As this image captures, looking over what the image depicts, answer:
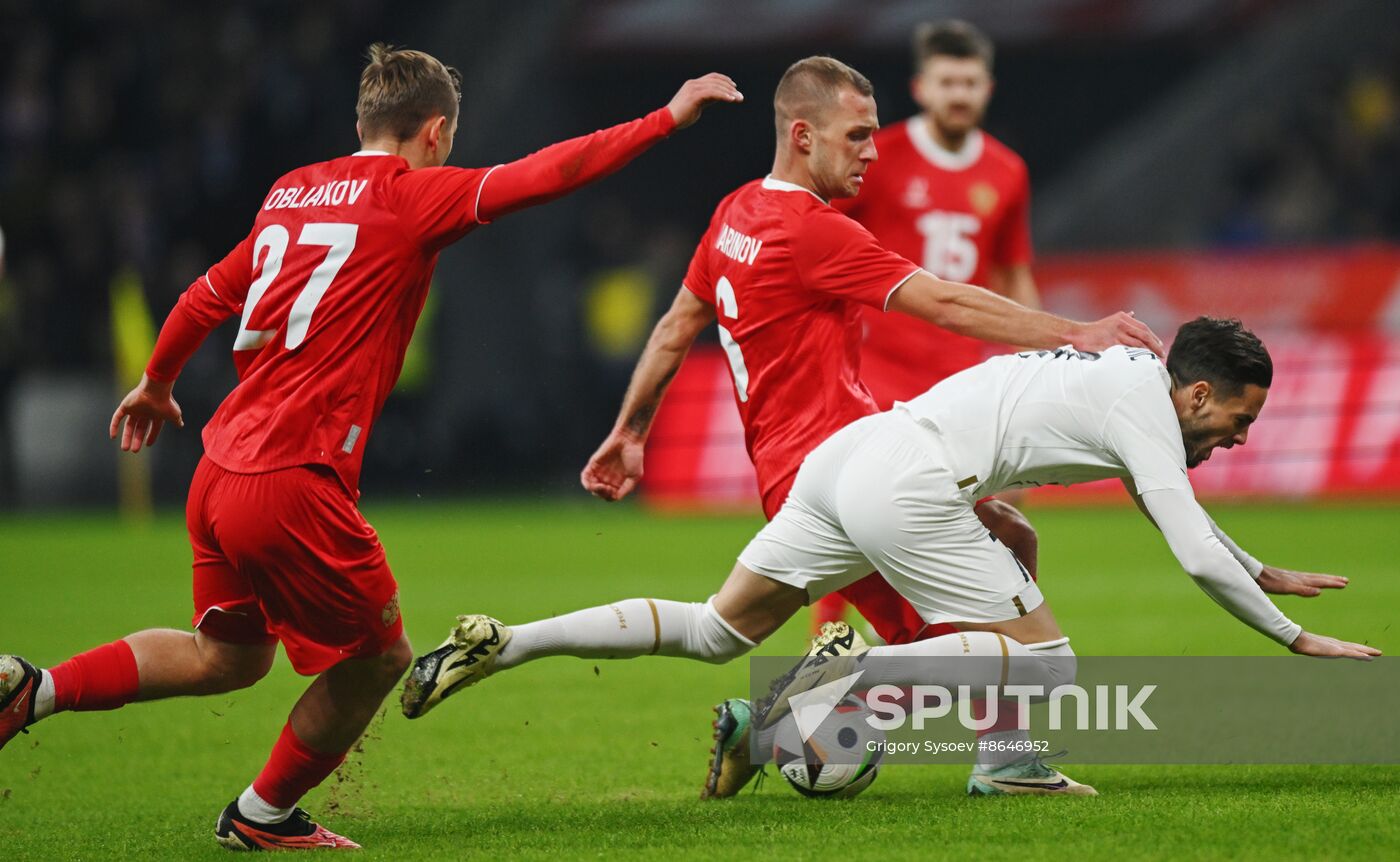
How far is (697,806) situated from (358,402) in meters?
1.58

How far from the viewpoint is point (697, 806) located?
17.5 ft

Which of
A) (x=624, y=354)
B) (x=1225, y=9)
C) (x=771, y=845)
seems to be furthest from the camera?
(x=1225, y=9)

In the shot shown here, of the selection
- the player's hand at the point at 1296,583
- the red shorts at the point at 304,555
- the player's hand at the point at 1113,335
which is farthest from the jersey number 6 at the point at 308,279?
the player's hand at the point at 1296,583

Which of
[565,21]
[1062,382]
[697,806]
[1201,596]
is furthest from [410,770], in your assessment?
[565,21]

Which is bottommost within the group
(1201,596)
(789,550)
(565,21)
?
(1201,596)

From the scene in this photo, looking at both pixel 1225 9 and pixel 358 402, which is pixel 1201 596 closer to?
pixel 358 402

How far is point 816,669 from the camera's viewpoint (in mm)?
5148

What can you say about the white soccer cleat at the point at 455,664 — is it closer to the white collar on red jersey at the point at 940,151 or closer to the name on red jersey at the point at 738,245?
the name on red jersey at the point at 738,245

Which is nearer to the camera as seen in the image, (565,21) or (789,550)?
(789,550)

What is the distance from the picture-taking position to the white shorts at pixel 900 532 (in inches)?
197

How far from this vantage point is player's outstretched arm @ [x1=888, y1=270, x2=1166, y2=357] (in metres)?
4.87

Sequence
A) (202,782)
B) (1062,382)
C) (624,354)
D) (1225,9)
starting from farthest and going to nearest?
(1225,9), (624,354), (202,782), (1062,382)

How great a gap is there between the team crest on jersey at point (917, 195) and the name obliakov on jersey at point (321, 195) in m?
3.47

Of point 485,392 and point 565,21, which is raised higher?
point 565,21
